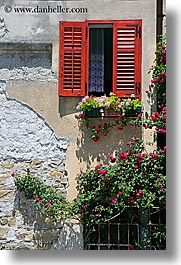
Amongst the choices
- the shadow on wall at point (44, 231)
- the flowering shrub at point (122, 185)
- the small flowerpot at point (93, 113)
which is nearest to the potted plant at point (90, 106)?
the small flowerpot at point (93, 113)

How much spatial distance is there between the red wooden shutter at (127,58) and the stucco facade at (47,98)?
1.9 inches


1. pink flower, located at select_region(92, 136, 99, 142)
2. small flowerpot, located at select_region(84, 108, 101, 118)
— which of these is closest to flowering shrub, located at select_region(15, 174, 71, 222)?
pink flower, located at select_region(92, 136, 99, 142)

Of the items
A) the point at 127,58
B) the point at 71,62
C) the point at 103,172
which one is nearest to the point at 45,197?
the point at 103,172

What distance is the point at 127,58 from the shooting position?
16.4 ft

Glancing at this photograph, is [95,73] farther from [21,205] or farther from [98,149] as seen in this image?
[21,205]

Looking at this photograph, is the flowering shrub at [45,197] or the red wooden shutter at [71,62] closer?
the flowering shrub at [45,197]


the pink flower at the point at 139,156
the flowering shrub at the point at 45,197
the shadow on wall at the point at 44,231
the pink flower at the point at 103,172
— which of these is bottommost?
the shadow on wall at the point at 44,231

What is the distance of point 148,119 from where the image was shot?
16.3ft

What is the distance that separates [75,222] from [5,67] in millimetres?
1370

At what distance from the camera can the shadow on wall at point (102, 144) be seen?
4.98 metres

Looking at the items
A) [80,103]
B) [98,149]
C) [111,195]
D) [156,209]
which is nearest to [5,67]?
[80,103]

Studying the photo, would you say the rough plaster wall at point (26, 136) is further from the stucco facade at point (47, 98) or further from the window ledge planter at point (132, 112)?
the window ledge planter at point (132, 112)

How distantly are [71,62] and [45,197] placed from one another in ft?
3.61

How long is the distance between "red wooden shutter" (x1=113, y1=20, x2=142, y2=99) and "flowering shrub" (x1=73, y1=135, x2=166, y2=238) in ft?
1.36
